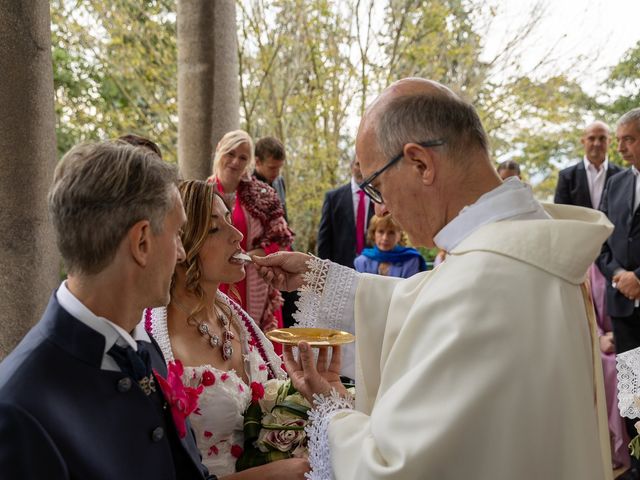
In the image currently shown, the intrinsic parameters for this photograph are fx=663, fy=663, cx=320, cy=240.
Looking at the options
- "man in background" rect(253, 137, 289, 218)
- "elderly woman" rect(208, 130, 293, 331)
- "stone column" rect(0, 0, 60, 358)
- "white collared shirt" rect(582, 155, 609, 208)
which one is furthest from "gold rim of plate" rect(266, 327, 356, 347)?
"white collared shirt" rect(582, 155, 609, 208)

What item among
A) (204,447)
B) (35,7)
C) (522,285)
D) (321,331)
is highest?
(35,7)

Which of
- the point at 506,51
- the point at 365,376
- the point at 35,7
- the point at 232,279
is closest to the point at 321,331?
the point at 365,376

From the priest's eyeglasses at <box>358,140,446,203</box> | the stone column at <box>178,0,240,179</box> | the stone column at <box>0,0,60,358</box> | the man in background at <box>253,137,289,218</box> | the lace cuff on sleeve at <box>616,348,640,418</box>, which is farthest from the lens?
the man in background at <box>253,137,289,218</box>

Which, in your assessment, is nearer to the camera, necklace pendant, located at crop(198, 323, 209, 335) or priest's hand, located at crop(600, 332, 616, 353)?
necklace pendant, located at crop(198, 323, 209, 335)

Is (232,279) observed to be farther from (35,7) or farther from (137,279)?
(35,7)

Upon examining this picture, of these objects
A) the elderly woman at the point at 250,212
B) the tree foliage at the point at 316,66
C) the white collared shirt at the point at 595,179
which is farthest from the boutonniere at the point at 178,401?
the tree foliage at the point at 316,66

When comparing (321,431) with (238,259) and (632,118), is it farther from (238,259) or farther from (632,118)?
(632,118)

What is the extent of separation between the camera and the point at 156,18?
10.2m

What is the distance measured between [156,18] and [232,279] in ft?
27.6

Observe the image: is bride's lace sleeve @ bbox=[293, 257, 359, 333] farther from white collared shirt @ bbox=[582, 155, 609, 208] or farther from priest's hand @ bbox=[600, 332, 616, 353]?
white collared shirt @ bbox=[582, 155, 609, 208]

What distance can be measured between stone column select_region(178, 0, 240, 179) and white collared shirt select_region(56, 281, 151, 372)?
13.2ft

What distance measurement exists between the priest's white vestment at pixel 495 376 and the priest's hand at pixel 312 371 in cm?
25

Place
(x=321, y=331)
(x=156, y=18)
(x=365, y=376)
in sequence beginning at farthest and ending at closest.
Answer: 1. (x=156, y=18)
2. (x=321, y=331)
3. (x=365, y=376)

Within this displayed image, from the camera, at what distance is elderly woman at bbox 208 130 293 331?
4773 millimetres
